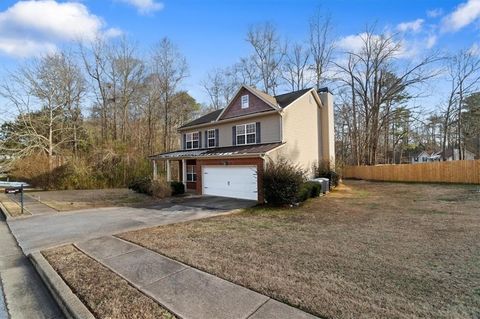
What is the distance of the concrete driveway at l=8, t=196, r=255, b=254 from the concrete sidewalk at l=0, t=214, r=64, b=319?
1.56 feet

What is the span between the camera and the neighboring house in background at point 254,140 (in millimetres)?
13750

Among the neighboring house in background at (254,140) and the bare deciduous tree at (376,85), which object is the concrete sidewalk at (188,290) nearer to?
the neighboring house in background at (254,140)

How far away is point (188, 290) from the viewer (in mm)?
3723

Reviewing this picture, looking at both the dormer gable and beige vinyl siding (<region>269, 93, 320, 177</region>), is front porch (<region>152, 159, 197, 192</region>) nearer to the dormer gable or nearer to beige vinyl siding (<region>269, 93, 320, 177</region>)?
the dormer gable

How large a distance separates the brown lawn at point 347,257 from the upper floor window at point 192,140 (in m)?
11.8

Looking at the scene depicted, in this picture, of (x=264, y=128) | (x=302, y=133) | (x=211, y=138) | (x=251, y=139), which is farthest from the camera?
(x=211, y=138)

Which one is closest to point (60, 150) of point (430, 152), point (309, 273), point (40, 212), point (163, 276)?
point (40, 212)

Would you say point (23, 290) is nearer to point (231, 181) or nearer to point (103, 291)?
point (103, 291)

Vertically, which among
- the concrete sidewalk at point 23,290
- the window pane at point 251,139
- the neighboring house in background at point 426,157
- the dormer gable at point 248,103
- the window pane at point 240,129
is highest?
the dormer gable at point 248,103

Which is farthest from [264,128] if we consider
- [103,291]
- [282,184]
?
[103,291]

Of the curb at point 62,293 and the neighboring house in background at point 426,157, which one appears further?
the neighboring house in background at point 426,157

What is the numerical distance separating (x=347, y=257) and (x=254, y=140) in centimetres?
1140

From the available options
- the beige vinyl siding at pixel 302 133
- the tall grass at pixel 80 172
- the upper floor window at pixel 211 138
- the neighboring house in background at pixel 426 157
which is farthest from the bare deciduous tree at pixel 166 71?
the neighboring house in background at pixel 426 157

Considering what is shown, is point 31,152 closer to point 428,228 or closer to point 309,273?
point 309,273
